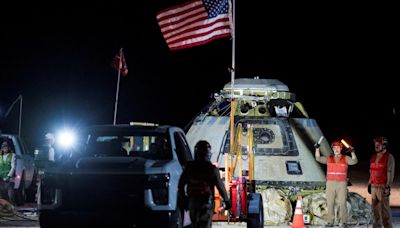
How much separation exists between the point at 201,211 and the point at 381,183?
18.2 feet

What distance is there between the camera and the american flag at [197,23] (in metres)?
17.0

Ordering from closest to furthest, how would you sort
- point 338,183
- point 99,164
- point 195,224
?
1. point 195,224
2. point 99,164
3. point 338,183

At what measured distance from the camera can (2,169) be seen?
18.4 metres

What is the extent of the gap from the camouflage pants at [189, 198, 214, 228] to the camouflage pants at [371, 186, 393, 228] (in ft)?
17.6

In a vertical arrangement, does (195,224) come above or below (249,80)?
below

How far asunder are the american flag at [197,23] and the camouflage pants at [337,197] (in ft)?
12.4

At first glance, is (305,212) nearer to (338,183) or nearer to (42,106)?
(338,183)

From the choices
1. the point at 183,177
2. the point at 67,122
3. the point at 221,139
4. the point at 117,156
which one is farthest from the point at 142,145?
the point at 67,122

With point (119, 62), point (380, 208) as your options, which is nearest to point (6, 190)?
point (119, 62)

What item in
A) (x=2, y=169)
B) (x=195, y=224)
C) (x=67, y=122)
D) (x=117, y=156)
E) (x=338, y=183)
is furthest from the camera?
(x=67, y=122)

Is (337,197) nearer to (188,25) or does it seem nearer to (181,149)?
(188,25)

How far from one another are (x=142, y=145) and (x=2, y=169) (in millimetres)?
3856

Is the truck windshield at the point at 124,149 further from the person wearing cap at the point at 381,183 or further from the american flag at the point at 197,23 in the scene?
the american flag at the point at 197,23

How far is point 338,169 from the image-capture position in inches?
641
